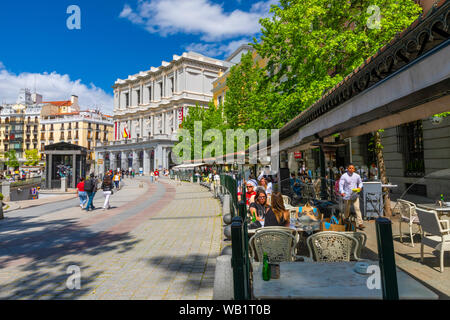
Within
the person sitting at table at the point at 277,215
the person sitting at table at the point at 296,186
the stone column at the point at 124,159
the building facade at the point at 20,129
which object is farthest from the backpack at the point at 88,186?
the building facade at the point at 20,129

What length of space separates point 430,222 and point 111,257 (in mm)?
5965

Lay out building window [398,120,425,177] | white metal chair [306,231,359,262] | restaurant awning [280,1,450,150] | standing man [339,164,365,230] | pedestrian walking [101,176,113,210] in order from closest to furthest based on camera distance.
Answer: restaurant awning [280,1,450,150] < white metal chair [306,231,359,262] < standing man [339,164,365,230] < pedestrian walking [101,176,113,210] < building window [398,120,425,177]

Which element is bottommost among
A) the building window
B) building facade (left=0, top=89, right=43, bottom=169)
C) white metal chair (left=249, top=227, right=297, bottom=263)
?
white metal chair (left=249, top=227, right=297, bottom=263)

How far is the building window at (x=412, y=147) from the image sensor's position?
13.8 meters

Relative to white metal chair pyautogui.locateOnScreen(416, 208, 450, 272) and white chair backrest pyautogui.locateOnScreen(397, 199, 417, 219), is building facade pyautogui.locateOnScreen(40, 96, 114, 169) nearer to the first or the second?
white chair backrest pyautogui.locateOnScreen(397, 199, 417, 219)

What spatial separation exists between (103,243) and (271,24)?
12652 millimetres

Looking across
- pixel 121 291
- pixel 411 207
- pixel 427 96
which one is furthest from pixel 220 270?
pixel 411 207

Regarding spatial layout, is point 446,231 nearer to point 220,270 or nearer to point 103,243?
point 220,270

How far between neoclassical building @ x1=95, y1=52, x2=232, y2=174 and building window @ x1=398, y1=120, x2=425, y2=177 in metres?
49.6

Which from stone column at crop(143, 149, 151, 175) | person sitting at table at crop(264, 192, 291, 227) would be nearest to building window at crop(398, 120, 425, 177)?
person sitting at table at crop(264, 192, 291, 227)

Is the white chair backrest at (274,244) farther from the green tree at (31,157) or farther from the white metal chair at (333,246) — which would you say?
the green tree at (31,157)

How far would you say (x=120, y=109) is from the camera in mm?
83375

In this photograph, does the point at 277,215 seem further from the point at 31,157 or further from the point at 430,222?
the point at 31,157

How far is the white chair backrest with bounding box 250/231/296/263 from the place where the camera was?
3.93 m
